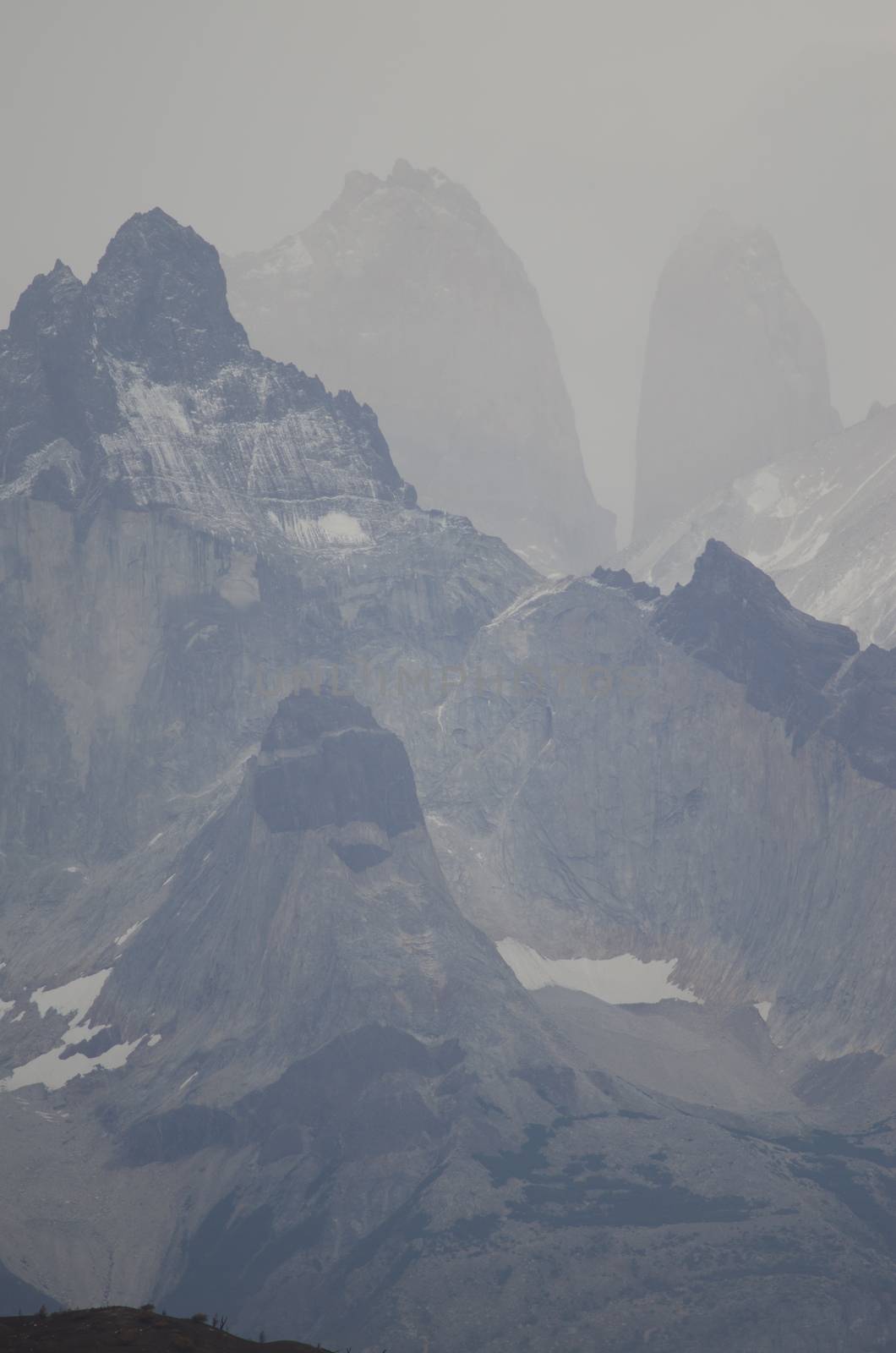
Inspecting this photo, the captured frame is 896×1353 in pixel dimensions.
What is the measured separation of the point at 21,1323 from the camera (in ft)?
397

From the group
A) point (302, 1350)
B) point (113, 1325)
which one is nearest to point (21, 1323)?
point (113, 1325)

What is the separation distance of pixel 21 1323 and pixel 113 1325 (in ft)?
19.8

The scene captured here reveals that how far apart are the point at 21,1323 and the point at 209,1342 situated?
1175 centimetres

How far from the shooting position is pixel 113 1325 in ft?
389

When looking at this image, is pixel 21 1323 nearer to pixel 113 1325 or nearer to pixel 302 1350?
pixel 113 1325

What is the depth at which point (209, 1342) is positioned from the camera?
117062 millimetres

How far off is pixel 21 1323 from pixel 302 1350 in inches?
665

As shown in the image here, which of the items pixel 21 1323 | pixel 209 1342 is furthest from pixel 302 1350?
pixel 21 1323

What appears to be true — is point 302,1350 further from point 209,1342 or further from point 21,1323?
point 21,1323

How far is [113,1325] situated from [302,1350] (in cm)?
1096

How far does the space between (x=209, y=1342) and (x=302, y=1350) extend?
522cm

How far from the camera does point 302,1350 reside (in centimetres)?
11631
